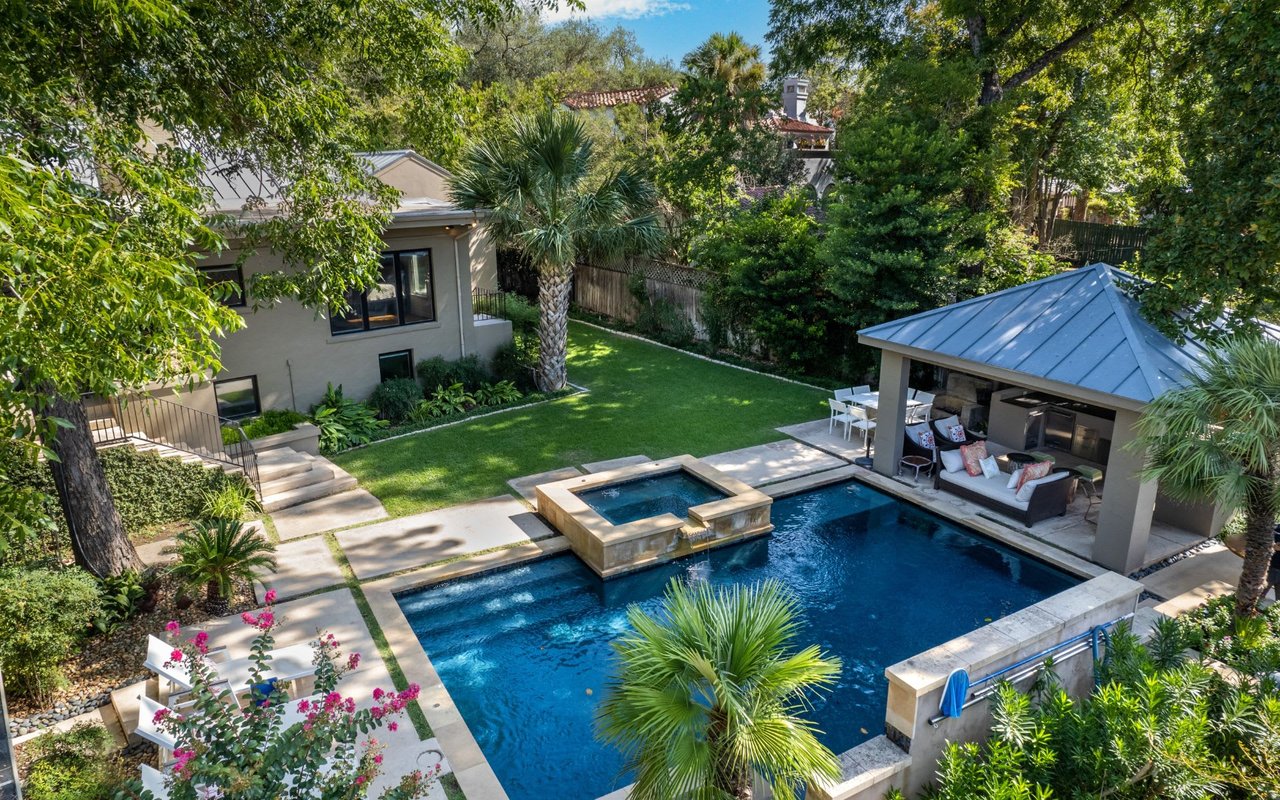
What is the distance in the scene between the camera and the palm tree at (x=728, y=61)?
25.2 m

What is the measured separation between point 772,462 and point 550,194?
716 centimetres

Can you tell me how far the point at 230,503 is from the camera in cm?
1083

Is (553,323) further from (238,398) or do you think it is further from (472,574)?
(472,574)

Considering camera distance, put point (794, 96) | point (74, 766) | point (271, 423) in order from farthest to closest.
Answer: point (794, 96) < point (271, 423) < point (74, 766)

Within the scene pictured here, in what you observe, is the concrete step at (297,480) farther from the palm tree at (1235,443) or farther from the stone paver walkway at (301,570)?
the palm tree at (1235,443)

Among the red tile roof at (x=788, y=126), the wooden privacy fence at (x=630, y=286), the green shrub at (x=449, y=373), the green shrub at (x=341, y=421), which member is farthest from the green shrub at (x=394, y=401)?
the red tile roof at (x=788, y=126)

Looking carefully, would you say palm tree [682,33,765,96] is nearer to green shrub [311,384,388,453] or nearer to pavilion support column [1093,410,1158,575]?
green shrub [311,384,388,453]

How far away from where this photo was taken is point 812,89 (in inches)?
1880

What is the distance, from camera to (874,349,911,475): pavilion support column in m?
13.4

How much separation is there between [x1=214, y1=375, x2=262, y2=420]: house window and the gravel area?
21.4 ft

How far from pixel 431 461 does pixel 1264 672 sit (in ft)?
40.1

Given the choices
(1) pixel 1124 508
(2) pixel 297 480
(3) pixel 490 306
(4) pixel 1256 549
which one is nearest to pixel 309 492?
(2) pixel 297 480

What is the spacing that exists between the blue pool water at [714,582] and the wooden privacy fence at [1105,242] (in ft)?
53.8

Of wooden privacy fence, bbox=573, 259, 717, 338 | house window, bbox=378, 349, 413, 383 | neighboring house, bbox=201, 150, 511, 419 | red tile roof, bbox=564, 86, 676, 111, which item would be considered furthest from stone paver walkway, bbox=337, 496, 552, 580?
red tile roof, bbox=564, 86, 676, 111
